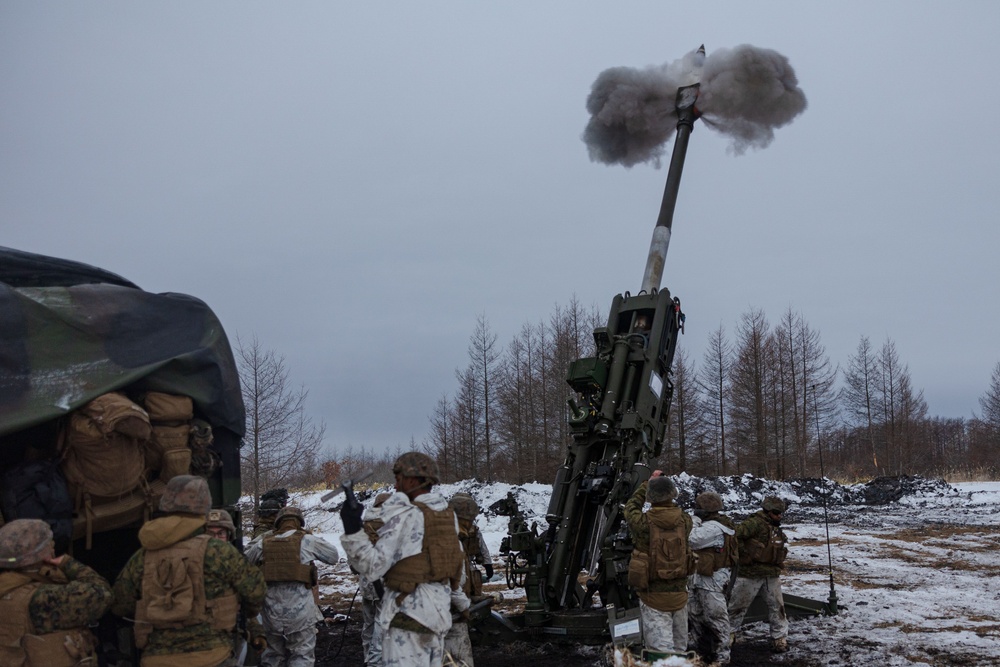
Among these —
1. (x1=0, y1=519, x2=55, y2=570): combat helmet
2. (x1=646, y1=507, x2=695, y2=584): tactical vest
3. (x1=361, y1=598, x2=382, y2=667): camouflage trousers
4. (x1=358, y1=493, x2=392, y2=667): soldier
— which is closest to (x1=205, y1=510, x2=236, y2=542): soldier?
(x1=358, y1=493, x2=392, y2=667): soldier

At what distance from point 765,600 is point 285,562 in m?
4.78

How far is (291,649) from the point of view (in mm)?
6008

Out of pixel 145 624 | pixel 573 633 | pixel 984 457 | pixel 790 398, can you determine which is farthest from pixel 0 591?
pixel 984 457

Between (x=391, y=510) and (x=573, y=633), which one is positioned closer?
(x=391, y=510)

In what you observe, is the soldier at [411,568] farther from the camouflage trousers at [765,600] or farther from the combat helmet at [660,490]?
the camouflage trousers at [765,600]

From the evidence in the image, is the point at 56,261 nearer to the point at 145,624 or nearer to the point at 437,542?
the point at 145,624

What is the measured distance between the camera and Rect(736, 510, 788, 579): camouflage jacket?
25.0ft

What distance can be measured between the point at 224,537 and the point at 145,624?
3.37ft

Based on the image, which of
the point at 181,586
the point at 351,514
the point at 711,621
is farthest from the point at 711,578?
the point at 181,586

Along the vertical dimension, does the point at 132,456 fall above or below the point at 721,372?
below

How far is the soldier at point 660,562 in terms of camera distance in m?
6.22

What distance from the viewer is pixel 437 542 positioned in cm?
471

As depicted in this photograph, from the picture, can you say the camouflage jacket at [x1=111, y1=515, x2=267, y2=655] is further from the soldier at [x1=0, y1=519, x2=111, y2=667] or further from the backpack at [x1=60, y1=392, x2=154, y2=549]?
the backpack at [x1=60, y1=392, x2=154, y2=549]

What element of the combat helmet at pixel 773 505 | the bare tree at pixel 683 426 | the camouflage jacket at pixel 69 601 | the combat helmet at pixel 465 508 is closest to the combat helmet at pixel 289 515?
the combat helmet at pixel 465 508
